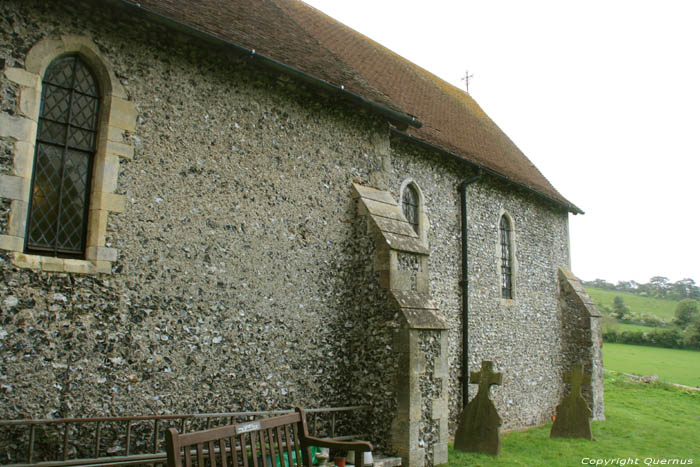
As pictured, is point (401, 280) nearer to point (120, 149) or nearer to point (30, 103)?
point (120, 149)

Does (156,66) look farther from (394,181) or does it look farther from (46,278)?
(394,181)

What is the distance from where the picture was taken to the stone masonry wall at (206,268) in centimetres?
521

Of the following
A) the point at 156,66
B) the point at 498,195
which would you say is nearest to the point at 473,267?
the point at 498,195

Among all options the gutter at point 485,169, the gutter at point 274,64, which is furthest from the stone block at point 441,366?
the gutter at point 485,169

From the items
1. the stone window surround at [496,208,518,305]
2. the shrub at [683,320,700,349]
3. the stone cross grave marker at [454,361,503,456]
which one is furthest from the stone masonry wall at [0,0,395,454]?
the shrub at [683,320,700,349]

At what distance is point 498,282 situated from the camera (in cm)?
1280

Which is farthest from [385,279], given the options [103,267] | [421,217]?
[103,267]

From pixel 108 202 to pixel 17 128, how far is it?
3.57 ft

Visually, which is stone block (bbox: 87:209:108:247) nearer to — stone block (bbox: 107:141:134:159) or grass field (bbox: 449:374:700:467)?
stone block (bbox: 107:141:134:159)

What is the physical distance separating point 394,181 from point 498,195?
13.7ft

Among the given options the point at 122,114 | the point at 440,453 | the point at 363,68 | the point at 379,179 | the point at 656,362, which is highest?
the point at 363,68

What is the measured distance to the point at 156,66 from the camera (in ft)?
20.6

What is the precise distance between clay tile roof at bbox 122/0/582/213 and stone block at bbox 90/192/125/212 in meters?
2.09

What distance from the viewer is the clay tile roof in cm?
718
